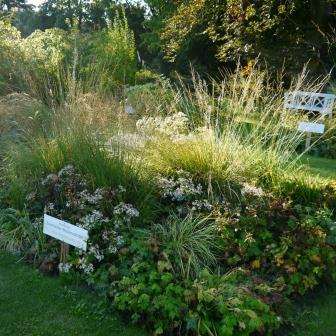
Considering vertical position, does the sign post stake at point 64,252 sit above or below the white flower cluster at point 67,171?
below

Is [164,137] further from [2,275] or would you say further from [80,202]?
[2,275]

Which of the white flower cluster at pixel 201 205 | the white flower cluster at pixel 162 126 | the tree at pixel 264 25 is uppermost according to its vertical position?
the tree at pixel 264 25

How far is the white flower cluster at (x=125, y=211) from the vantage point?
371 centimetres

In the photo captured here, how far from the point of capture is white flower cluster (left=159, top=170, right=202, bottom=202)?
4047 mm

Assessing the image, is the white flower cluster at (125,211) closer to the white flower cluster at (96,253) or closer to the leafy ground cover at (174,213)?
the leafy ground cover at (174,213)

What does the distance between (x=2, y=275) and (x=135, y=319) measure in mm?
1299

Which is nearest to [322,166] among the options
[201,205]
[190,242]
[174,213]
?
[201,205]

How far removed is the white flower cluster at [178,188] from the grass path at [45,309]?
3.88 feet

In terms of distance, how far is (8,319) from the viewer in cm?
303

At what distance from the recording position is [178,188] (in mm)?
4047

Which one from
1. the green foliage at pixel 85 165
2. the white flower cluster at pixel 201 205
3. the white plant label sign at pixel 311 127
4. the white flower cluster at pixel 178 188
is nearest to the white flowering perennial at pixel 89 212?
the green foliage at pixel 85 165

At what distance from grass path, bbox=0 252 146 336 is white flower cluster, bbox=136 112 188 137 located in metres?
1.73

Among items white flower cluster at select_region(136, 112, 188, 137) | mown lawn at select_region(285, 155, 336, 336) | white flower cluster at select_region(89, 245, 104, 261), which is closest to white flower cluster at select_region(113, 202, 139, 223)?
white flower cluster at select_region(89, 245, 104, 261)

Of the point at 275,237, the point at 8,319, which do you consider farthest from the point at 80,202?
the point at 275,237
